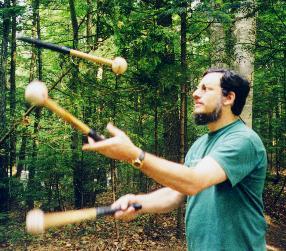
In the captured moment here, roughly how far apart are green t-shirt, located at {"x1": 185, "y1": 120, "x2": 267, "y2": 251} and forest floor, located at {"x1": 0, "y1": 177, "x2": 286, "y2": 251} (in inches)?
224

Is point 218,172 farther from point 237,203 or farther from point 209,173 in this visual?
point 237,203

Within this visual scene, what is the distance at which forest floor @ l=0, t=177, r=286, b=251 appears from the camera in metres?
8.21

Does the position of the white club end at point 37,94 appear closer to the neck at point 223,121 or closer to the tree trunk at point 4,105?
the neck at point 223,121

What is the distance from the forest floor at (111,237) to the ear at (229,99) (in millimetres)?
5850

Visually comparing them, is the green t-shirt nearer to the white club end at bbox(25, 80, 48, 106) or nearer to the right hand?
the right hand

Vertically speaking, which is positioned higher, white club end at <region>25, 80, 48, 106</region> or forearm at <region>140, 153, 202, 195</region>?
white club end at <region>25, 80, 48, 106</region>

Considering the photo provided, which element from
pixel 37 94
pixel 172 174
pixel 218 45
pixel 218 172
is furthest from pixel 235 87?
pixel 218 45

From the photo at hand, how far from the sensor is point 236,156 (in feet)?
7.97

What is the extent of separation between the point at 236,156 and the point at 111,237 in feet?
22.4

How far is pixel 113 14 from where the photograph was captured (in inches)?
307

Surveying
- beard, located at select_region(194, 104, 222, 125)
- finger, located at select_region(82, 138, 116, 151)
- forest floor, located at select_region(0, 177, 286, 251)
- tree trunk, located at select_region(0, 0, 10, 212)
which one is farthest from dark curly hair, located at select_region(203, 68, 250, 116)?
tree trunk, located at select_region(0, 0, 10, 212)

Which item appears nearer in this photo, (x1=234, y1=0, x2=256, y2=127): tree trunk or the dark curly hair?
the dark curly hair

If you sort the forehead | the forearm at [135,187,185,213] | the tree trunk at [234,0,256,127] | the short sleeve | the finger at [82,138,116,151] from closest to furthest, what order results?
the finger at [82,138,116,151]
the short sleeve
the forehead
the forearm at [135,187,185,213]
the tree trunk at [234,0,256,127]

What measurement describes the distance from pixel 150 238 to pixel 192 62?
13.8 feet
